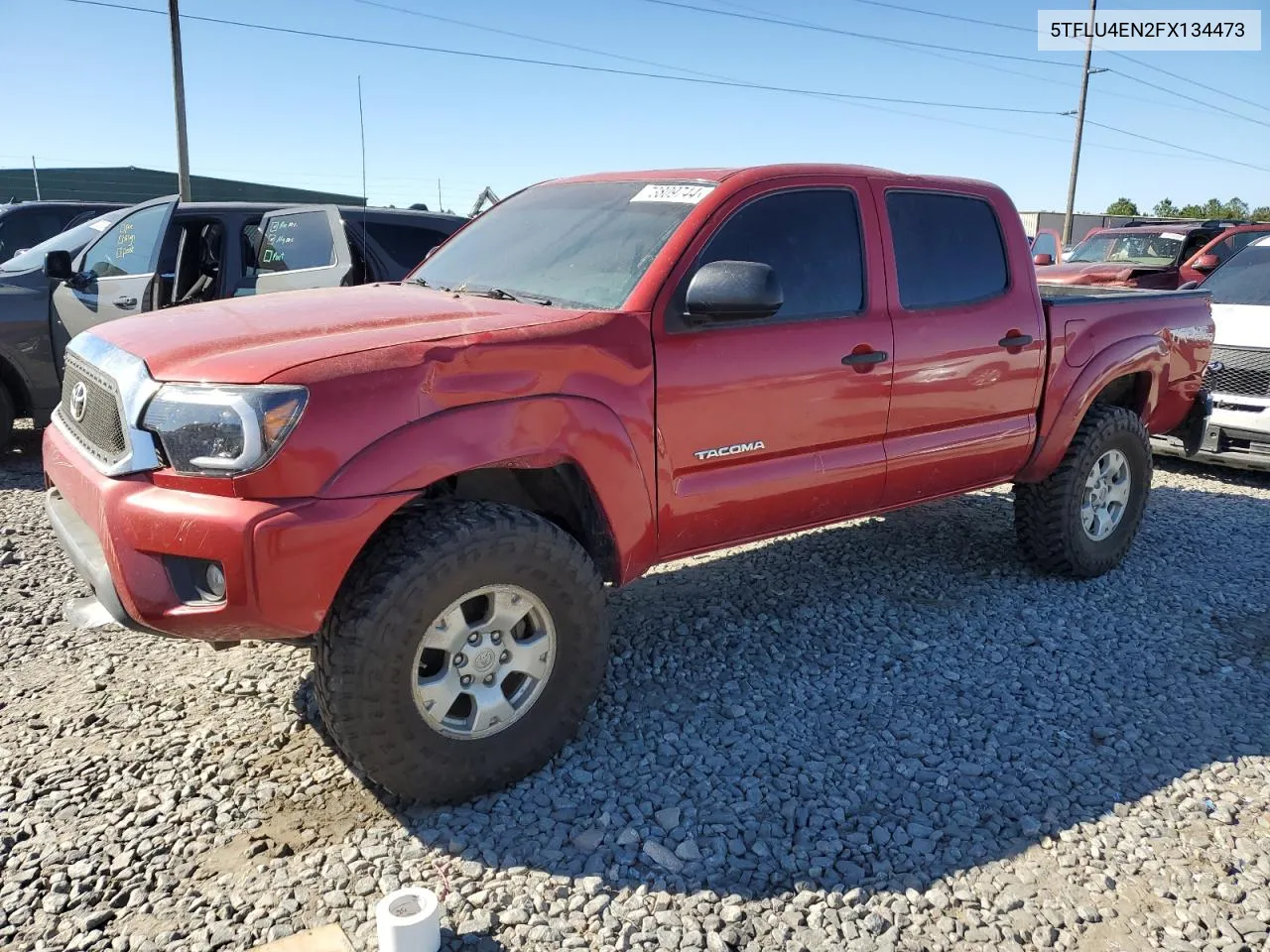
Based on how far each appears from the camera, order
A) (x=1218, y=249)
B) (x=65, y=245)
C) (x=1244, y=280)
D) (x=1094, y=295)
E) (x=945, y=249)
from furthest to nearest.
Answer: (x=1218, y=249) → (x=1244, y=280) → (x=65, y=245) → (x=1094, y=295) → (x=945, y=249)

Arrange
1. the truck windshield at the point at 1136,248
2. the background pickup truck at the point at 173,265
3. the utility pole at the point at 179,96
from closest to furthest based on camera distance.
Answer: the background pickup truck at the point at 173,265 → the truck windshield at the point at 1136,248 → the utility pole at the point at 179,96

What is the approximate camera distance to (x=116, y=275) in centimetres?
650

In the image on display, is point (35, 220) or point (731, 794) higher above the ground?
point (35, 220)

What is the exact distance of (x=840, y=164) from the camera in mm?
3914

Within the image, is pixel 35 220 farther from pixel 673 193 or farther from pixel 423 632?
pixel 423 632

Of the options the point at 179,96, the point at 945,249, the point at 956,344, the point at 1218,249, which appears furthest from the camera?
the point at 179,96

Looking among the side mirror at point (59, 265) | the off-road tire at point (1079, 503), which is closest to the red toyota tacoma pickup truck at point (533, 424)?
the off-road tire at point (1079, 503)

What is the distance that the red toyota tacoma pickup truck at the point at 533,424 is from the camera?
252cm

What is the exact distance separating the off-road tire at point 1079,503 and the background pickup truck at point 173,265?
4096 millimetres

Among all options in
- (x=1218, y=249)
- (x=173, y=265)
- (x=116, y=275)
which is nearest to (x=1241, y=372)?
(x=1218, y=249)

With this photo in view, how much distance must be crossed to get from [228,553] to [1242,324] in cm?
736

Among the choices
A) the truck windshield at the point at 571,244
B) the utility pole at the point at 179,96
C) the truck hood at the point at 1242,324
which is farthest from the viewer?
the utility pole at the point at 179,96

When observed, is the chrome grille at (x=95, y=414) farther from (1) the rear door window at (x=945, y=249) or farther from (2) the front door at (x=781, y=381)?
(1) the rear door window at (x=945, y=249)

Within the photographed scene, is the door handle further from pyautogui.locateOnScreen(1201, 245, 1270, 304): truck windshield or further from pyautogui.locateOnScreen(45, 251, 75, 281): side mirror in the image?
pyautogui.locateOnScreen(45, 251, 75, 281): side mirror
